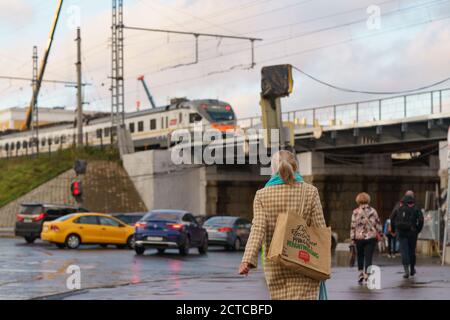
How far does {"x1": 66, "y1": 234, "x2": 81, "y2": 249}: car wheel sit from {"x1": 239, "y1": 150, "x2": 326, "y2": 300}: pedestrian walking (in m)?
26.3

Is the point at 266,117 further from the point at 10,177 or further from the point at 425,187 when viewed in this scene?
the point at 10,177

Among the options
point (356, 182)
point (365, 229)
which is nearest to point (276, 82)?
point (365, 229)

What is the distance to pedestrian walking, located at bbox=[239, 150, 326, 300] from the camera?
7836 mm

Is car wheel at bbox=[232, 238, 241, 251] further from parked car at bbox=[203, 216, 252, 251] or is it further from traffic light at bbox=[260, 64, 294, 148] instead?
traffic light at bbox=[260, 64, 294, 148]

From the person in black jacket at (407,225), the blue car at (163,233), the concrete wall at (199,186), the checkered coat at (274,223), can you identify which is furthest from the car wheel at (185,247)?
the concrete wall at (199,186)

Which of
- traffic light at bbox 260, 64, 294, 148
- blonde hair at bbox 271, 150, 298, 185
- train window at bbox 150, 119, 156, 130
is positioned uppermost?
train window at bbox 150, 119, 156, 130

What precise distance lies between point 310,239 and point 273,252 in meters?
0.34

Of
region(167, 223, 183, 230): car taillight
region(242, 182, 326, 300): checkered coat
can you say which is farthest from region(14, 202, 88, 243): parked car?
region(242, 182, 326, 300): checkered coat

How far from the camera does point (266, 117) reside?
15.4 meters

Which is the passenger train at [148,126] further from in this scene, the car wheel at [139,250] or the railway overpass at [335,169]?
the car wheel at [139,250]

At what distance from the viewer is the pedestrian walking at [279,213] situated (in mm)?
7836

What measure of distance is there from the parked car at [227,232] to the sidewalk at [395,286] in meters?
17.5

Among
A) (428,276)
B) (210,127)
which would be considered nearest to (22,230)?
(210,127)
